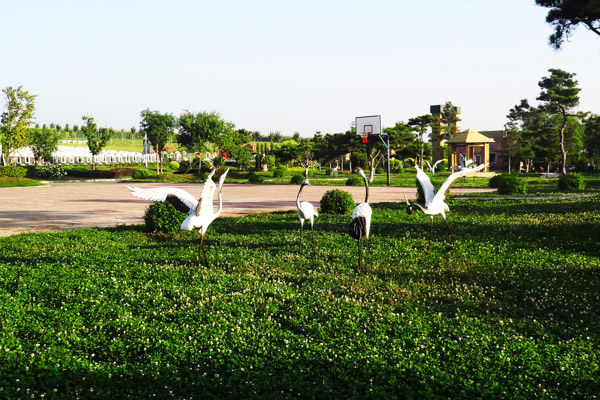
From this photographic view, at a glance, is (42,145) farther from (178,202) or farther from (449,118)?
(178,202)

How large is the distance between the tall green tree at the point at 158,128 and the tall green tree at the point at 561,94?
4539 centimetres

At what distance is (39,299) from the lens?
652 centimetres

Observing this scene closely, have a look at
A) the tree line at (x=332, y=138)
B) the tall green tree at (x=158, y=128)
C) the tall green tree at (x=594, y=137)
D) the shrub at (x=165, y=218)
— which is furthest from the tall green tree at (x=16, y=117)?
the tall green tree at (x=594, y=137)

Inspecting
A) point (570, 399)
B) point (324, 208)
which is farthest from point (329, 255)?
point (324, 208)

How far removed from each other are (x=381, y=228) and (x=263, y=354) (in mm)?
8576

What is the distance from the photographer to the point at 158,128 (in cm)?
6188

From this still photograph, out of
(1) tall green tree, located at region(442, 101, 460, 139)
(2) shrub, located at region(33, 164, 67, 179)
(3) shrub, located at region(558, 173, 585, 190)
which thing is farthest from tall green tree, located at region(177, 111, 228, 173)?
(3) shrub, located at region(558, 173, 585, 190)

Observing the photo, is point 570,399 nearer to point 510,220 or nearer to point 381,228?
point 381,228

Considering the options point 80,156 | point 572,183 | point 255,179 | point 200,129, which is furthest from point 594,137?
point 80,156

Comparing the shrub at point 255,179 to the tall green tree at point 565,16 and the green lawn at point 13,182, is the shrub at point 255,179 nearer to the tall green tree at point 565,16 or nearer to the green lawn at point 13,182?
the green lawn at point 13,182

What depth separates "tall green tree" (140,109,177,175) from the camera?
6200cm

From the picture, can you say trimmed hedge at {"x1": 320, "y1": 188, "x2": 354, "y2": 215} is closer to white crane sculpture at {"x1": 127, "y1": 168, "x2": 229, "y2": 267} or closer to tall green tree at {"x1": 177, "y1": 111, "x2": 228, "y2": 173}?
white crane sculpture at {"x1": 127, "y1": 168, "x2": 229, "y2": 267}

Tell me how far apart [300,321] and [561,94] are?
167 ft

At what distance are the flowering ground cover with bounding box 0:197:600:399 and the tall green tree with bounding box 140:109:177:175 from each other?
53.6 metres
